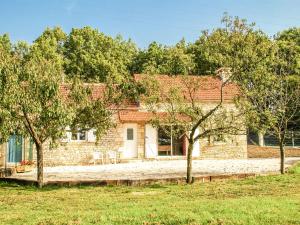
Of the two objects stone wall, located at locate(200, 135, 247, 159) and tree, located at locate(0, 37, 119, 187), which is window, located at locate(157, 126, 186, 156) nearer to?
stone wall, located at locate(200, 135, 247, 159)

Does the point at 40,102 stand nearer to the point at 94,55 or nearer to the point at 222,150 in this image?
the point at 222,150

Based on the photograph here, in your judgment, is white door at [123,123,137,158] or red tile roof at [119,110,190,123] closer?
red tile roof at [119,110,190,123]

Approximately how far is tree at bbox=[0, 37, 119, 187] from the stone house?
9.70 meters

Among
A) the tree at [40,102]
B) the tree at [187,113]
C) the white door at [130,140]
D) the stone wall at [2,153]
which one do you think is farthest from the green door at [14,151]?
the tree at [187,113]

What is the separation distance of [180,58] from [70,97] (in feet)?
15.5

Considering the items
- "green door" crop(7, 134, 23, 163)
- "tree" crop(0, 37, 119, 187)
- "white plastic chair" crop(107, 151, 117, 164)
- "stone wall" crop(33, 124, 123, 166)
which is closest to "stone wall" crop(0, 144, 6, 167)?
"green door" crop(7, 134, 23, 163)

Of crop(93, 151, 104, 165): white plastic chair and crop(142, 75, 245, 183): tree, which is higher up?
crop(142, 75, 245, 183): tree

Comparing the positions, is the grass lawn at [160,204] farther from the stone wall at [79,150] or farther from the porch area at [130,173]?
the stone wall at [79,150]

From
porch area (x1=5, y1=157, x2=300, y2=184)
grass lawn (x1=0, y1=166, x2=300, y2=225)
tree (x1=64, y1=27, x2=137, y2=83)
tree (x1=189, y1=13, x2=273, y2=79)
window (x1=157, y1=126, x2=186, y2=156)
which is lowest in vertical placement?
grass lawn (x1=0, y1=166, x2=300, y2=225)

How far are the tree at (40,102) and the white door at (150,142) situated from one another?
40.7 ft

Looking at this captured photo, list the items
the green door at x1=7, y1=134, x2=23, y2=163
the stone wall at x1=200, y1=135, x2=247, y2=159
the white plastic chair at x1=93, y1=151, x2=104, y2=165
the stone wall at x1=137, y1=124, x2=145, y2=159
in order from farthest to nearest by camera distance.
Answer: the stone wall at x1=200, y1=135, x2=247, y2=159 → the stone wall at x1=137, y1=124, x2=145, y2=159 → the white plastic chair at x1=93, y1=151, x2=104, y2=165 → the green door at x1=7, y1=134, x2=23, y2=163

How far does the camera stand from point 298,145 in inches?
1340

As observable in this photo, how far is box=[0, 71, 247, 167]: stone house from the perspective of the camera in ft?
87.3

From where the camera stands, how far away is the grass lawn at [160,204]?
9531 mm
